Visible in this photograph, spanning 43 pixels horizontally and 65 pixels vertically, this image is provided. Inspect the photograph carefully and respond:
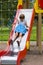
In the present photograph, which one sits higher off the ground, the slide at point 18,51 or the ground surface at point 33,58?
the slide at point 18,51

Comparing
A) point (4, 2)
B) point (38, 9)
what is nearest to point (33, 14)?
point (38, 9)

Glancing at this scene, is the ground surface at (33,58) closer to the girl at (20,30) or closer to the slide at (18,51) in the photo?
the slide at (18,51)

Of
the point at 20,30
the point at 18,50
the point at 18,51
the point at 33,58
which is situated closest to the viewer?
the point at 18,51

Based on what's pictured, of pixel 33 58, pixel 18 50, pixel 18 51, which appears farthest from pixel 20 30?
pixel 33 58

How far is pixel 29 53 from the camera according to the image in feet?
35.3

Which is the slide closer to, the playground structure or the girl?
the playground structure

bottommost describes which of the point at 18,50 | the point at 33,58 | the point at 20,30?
the point at 33,58

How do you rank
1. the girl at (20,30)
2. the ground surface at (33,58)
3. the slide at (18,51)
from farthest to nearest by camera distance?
the girl at (20,30) → the ground surface at (33,58) → the slide at (18,51)

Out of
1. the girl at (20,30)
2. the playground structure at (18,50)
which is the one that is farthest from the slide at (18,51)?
the girl at (20,30)

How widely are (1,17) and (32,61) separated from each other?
20.6ft

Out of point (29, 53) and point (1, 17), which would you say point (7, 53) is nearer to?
point (29, 53)

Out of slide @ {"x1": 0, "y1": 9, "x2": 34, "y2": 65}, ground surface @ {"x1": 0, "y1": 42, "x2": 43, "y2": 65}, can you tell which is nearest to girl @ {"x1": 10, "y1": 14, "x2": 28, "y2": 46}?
slide @ {"x1": 0, "y1": 9, "x2": 34, "y2": 65}

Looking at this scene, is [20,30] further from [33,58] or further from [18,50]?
[33,58]

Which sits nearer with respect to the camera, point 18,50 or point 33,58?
point 18,50
